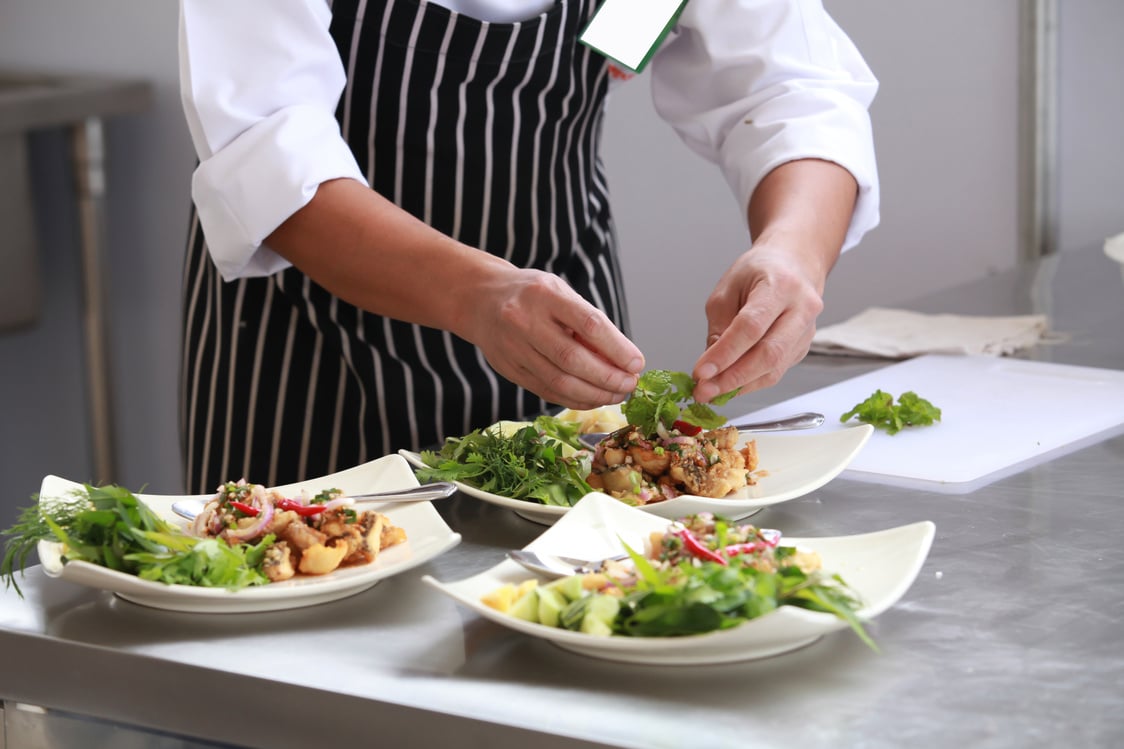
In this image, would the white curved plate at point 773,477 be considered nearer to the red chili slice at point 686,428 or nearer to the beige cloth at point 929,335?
the red chili slice at point 686,428

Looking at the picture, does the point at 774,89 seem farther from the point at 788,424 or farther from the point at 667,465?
the point at 667,465

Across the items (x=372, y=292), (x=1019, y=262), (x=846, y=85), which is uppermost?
(x=846, y=85)

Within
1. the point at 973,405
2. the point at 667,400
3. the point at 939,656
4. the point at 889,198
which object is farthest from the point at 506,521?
the point at 889,198

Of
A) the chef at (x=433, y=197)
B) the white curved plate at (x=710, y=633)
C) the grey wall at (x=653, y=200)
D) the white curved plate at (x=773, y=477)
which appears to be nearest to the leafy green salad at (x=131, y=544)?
the white curved plate at (x=710, y=633)

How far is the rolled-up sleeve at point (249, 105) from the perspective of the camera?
123 centimetres

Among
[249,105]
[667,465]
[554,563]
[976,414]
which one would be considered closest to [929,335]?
[976,414]

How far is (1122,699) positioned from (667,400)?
48 centimetres

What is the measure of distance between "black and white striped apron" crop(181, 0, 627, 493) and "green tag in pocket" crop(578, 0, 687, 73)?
0.24ft

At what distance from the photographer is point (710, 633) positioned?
0.68 meters

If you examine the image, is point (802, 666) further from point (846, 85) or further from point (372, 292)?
point (846, 85)

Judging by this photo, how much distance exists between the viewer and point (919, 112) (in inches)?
96.2

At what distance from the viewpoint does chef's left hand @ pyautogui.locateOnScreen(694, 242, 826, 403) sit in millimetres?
1095

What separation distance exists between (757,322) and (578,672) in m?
0.46

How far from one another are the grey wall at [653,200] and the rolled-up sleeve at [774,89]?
2.79 ft
